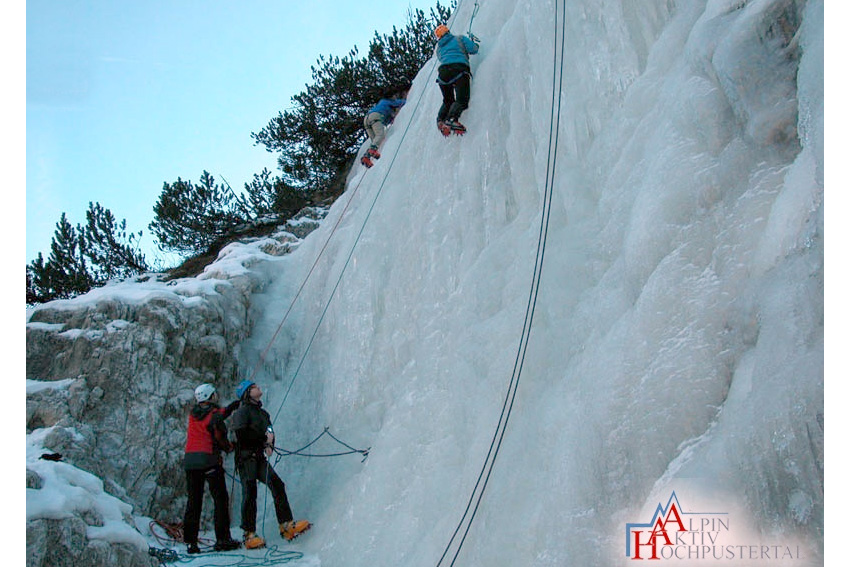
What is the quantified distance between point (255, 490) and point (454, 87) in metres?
4.23

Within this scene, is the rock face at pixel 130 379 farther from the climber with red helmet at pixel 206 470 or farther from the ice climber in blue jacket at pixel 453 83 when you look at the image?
the ice climber in blue jacket at pixel 453 83

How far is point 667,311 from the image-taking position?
3.63m

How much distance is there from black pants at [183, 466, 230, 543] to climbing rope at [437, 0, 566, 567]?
9.24ft

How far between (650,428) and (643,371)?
0.29 meters

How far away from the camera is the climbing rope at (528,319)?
4.45 metres

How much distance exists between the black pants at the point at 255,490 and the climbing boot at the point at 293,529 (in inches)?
2.2

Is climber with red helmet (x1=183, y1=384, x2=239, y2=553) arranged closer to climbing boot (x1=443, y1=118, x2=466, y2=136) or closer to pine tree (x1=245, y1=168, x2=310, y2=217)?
climbing boot (x1=443, y1=118, x2=466, y2=136)

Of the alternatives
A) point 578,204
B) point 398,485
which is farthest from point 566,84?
point 398,485

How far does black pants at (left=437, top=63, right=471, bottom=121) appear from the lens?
6824 mm

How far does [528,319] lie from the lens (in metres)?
4.90

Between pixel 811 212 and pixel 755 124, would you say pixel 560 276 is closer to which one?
pixel 755 124

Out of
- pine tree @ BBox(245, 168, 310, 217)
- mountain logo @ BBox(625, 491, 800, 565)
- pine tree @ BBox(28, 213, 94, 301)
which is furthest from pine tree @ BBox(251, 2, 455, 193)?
mountain logo @ BBox(625, 491, 800, 565)

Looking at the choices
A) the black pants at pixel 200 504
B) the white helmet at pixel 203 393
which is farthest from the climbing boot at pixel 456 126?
the black pants at pixel 200 504

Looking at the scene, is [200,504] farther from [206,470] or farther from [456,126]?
[456,126]
